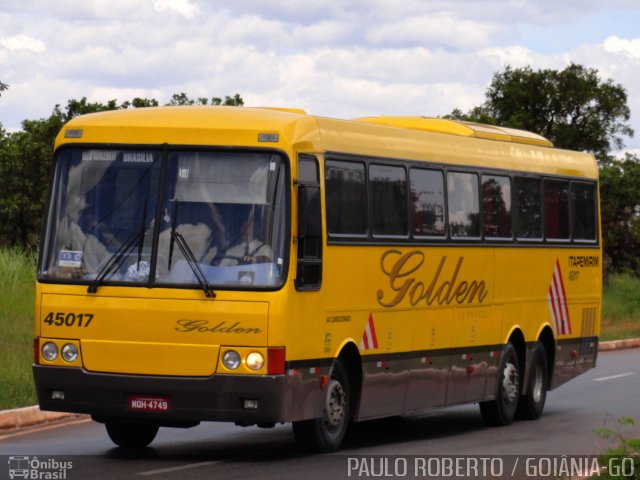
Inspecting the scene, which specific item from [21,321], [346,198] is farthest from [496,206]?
[21,321]

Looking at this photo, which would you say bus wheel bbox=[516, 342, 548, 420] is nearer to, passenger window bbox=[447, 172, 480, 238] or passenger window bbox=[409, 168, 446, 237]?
passenger window bbox=[447, 172, 480, 238]

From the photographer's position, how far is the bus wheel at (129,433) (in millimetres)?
14555

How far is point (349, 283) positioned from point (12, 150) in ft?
102

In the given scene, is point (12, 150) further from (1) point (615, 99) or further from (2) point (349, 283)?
(1) point (615, 99)

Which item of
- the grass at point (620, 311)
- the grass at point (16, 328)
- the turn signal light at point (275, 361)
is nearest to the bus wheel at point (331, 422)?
the turn signal light at point (275, 361)

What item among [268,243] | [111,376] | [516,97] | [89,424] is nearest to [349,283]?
[268,243]

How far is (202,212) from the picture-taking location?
13.3 m

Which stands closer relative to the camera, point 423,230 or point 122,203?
point 122,203

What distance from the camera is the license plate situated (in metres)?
13.1

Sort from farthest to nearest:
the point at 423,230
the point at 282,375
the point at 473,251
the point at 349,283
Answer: the point at 473,251 → the point at 423,230 → the point at 349,283 → the point at 282,375

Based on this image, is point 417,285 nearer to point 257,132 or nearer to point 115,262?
point 257,132

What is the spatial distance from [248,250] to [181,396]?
4.34ft

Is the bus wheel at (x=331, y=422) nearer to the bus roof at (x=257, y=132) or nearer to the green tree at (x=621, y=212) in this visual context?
the bus roof at (x=257, y=132)

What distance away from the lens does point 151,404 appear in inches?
516
